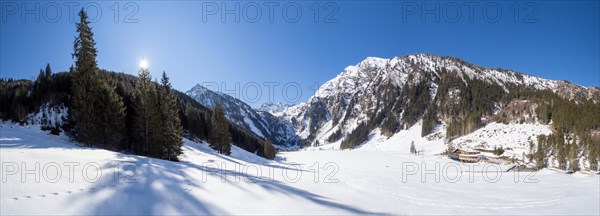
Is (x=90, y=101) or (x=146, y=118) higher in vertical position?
(x=90, y=101)

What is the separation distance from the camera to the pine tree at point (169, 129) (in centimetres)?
3363

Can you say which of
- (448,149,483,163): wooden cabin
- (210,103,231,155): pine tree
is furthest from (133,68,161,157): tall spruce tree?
(448,149,483,163): wooden cabin

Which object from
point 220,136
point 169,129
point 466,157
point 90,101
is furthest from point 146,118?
point 466,157

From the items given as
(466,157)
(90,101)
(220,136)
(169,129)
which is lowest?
(466,157)

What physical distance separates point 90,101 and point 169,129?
27.6ft

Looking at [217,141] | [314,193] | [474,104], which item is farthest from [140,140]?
[474,104]

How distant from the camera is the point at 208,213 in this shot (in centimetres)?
970

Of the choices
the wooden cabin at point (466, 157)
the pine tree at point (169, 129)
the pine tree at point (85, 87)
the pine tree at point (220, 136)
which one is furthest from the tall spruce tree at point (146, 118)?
the wooden cabin at point (466, 157)

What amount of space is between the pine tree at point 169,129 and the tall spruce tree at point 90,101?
4.92 m

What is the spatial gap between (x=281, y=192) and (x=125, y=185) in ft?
21.9

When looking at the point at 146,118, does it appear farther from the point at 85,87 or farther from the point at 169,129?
the point at 85,87

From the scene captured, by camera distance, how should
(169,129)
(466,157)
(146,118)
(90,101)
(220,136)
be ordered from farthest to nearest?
(466,157)
(220,136)
(169,129)
(146,118)
(90,101)

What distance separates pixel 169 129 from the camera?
114ft

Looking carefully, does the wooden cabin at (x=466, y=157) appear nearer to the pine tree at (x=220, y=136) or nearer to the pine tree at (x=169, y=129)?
the pine tree at (x=220, y=136)
